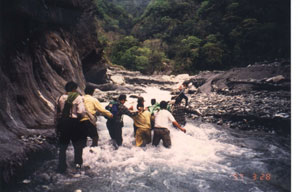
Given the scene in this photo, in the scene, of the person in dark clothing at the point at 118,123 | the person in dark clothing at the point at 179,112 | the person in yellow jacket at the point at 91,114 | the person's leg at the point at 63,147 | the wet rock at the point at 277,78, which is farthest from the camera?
the person in dark clothing at the point at 179,112

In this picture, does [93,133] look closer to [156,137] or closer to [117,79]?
[156,137]

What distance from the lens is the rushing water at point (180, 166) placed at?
310cm

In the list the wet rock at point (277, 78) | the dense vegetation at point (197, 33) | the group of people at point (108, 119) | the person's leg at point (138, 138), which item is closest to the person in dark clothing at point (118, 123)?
the group of people at point (108, 119)

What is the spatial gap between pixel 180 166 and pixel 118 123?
53.0 inches

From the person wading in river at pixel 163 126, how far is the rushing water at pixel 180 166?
116 mm

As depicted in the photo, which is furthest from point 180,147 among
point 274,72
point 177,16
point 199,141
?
point 177,16

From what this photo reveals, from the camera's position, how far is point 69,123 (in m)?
3.03

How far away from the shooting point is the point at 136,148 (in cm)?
379

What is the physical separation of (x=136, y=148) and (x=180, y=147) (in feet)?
2.75

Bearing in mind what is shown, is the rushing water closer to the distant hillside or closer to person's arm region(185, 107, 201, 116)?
person's arm region(185, 107, 201, 116)

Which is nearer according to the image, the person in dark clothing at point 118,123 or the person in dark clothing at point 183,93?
the person in dark clothing at point 118,123
